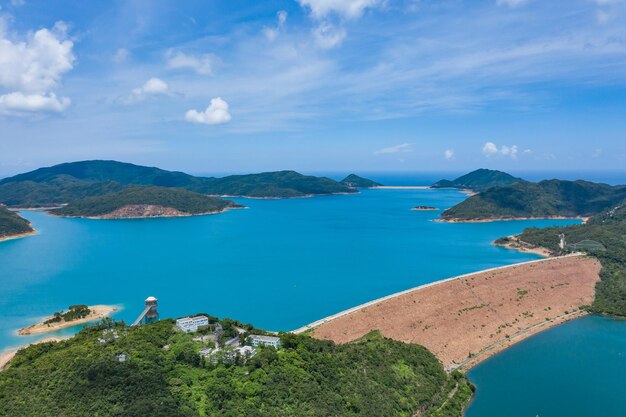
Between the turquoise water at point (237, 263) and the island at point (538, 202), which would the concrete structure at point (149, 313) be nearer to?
the turquoise water at point (237, 263)

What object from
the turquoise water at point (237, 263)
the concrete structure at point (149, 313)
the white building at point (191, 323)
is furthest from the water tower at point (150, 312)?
the white building at point (191, 323)

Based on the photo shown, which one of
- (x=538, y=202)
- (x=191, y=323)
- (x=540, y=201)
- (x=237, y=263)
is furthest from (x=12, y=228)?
(x=540, y=201)

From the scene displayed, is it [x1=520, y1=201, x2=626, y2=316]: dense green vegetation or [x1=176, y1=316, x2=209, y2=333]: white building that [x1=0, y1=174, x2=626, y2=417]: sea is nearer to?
[x1=520, y1=201, x2=626, y2=316]: dense green vegetation

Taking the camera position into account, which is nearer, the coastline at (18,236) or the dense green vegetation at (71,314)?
the dense green vegetation at (71,314)

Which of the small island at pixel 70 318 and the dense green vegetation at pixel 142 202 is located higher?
the dense green vegetation at pixel 142 202

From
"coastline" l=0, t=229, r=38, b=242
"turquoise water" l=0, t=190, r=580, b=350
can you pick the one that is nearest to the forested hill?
"turquoise water" l=0, t=190, r=580, b=350

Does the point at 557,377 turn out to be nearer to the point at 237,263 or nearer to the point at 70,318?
the point at 70,318
